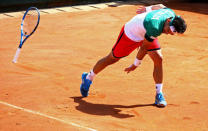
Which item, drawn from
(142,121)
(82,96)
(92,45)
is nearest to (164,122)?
(142,121)

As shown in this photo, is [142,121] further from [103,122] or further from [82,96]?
[82,96]

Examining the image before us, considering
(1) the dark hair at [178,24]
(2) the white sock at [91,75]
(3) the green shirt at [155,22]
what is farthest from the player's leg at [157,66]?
(2) the white sock at [91,75]

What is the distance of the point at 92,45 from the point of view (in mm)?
9812

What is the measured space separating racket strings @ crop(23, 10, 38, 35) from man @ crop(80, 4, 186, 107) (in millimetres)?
1516

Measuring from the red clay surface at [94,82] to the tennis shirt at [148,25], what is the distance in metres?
1.05

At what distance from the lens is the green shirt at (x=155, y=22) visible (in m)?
5.80

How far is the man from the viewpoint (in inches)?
228

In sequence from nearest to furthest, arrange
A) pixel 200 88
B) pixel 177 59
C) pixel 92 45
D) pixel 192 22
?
pixel 200 88 < pixel 177 59 < pixel 92 45 < pixel 192 22

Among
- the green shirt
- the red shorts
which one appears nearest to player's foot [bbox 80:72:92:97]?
the red shorts

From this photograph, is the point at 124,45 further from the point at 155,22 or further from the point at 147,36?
the point at 155,22

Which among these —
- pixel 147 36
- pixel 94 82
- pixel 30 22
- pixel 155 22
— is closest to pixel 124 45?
pixel 147 36

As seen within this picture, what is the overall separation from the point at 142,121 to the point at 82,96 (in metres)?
1.19

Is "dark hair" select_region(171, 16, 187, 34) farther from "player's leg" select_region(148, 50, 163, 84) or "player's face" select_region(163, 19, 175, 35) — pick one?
"player's leg" select_region(148, 50, 163, 84)

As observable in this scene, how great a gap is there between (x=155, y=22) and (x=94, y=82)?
6.60 ft
